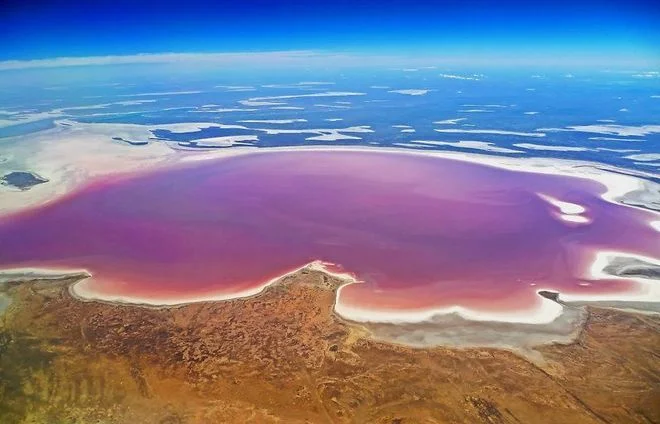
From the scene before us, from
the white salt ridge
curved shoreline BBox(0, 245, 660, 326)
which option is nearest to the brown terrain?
curved shoreline BBox(0, 245, 660, 326)

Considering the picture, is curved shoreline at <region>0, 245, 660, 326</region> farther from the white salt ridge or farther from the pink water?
the white salt ridge

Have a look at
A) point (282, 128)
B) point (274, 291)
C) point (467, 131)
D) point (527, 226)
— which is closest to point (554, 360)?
point (274, 291)

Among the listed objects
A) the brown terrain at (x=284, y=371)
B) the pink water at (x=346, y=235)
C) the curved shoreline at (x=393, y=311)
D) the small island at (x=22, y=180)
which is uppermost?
the small island at (x=22, y=180)

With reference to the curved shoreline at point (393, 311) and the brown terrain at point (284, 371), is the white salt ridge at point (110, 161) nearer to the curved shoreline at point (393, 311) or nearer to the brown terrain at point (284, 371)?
the curved shoreline at point (393, 311)

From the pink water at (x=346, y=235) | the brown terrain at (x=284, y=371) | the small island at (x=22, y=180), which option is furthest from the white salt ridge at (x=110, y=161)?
the brown terrain at (x=284, y=371)

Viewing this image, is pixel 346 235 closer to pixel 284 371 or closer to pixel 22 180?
pixel 284 371
